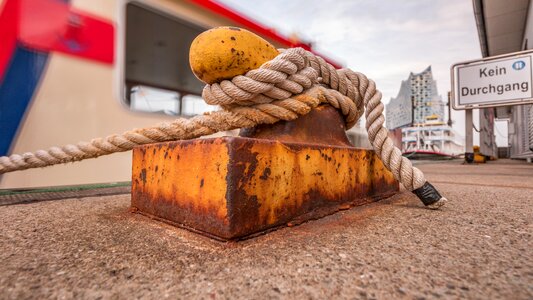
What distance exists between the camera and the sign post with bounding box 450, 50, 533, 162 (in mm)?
3678

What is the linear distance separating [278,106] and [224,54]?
9.7 inches

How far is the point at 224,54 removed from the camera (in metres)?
0.90

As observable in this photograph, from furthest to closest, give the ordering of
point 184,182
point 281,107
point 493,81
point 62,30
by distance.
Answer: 1. point 493,81
2. point 62,30
3. point 281,107
4. point 184,182

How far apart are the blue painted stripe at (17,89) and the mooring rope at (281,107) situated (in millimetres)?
549

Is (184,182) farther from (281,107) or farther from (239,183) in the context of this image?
(281,107)

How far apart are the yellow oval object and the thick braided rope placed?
4 centimetres

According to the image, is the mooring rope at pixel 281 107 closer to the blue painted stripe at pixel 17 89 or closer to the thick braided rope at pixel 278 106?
the thick braided rope at pixel 278 106

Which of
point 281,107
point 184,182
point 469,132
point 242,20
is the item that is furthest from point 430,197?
point 469,132

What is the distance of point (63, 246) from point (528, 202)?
5.55ft

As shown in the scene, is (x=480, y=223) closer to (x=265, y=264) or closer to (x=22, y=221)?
(x=265, y=264)

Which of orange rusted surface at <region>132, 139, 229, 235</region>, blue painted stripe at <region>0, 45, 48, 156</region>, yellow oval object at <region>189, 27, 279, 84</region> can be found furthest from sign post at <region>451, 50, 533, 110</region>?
blue painted stripe at <region>0, 45, 48, 156</region>

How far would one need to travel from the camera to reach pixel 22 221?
955 millimetres

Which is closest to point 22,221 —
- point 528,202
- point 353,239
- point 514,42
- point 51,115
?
point 353,239

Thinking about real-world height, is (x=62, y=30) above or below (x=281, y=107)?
above
